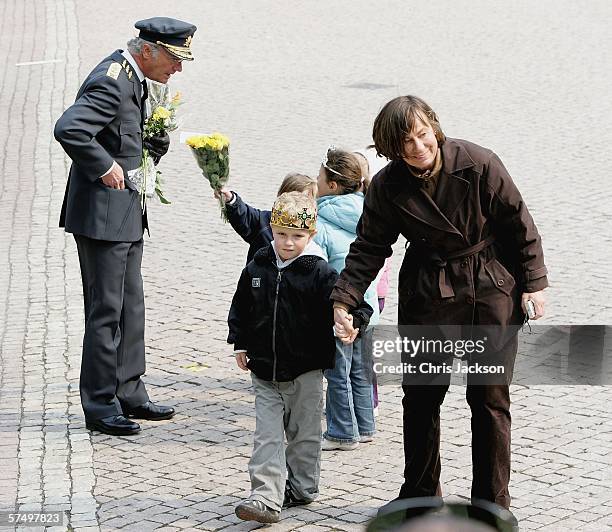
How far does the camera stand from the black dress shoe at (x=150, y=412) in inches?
264

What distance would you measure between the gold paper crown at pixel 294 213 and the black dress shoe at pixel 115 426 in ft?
5.28

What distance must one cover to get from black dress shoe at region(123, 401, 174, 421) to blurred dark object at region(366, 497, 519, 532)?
4452 millimetres

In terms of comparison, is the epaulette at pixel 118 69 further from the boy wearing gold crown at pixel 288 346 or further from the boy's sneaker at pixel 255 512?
the boy's sneaker at pixel 255 512

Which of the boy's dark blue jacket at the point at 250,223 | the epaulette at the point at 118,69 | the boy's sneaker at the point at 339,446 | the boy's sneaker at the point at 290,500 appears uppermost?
the epaulette at the point at 118,69

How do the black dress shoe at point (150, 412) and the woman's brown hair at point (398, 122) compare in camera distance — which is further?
the black dress shoe at point (150, 412)

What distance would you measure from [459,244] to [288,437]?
Result: 135 cm

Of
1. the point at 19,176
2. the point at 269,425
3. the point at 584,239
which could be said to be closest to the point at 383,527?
the point at 269,425

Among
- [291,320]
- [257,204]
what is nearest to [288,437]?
[291,320]

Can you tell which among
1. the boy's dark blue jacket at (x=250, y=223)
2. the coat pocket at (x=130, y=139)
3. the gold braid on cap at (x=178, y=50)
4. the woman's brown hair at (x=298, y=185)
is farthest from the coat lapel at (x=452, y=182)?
the coat pocket at (x=130, y=139)

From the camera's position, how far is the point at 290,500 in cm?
565

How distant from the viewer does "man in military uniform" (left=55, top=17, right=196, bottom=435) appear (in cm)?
626

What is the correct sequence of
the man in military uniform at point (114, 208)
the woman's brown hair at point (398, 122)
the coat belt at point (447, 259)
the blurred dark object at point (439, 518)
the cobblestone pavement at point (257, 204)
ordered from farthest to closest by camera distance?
the man in military uniform at point (114, 208) → the cobblestone pavement at point (257, 204) → the coat belt at point (447, 259) → the woman's brown hair at point (398, 122) → the blurred dark object at point (439, 518)

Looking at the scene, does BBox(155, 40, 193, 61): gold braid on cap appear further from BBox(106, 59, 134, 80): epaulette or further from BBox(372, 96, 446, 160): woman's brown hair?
BBox(372, 96, 446, 160): woman's brown hair

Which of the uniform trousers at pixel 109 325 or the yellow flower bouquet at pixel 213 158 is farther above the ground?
the yellow flower bouquet at pixel 213 158
